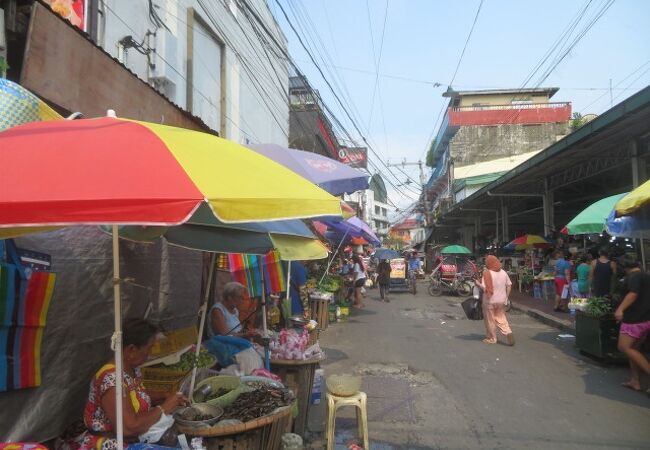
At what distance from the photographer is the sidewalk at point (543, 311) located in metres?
11.2

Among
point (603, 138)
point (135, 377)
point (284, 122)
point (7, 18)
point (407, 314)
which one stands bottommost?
point (407, 314)

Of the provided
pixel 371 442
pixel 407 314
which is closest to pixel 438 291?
pixel 407 314

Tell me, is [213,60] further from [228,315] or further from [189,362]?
[189,362]

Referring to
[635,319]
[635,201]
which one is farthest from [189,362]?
[635,319]

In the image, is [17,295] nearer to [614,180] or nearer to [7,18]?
[7,18]

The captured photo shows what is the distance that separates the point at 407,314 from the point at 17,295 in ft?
40.1

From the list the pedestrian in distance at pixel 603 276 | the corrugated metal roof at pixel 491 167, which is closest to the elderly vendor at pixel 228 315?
the pedestrian in distance at pixel 603 276

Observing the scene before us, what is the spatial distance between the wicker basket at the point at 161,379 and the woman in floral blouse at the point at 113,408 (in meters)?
0.79

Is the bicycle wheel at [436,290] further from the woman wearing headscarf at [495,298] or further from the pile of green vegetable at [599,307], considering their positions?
the pile of green vegetable at [599,307]

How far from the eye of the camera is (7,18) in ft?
12.2

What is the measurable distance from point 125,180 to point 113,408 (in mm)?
1585

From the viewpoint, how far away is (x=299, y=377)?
15.9ft

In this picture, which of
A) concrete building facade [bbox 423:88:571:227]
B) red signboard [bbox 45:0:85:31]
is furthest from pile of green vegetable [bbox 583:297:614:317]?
concrete building facade [bbox 423:88:571:227]

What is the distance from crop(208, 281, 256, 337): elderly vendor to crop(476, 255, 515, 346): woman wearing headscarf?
5373 mm
